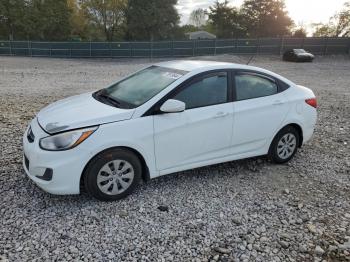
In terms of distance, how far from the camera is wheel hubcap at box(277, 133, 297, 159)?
4.95m

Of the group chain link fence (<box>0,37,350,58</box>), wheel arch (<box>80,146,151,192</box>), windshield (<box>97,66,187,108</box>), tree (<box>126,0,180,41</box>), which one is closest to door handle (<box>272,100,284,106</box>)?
windshield (<box>97,66,187,108</box>)

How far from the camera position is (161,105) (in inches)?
151

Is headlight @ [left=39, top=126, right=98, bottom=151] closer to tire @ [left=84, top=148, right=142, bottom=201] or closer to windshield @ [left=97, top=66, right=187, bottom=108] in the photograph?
tire @ [left=84, top=148, right=142, bottom=201]

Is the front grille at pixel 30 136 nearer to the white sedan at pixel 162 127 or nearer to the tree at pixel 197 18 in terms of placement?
the white sedan at pixel 162 127

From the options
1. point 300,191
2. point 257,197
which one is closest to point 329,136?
point 300,191

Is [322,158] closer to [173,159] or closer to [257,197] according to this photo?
[257,197]

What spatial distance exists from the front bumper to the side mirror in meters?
1.02

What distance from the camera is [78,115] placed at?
3.78 metres

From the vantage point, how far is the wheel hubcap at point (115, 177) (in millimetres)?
3664

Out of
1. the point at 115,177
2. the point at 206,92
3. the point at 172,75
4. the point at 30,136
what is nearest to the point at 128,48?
the point at 172,75

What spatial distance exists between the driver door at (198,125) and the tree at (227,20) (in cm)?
4750

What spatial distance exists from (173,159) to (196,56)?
91.9ft

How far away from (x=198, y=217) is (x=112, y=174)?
1.10 meters

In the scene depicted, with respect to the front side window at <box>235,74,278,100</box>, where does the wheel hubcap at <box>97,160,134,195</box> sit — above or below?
below
